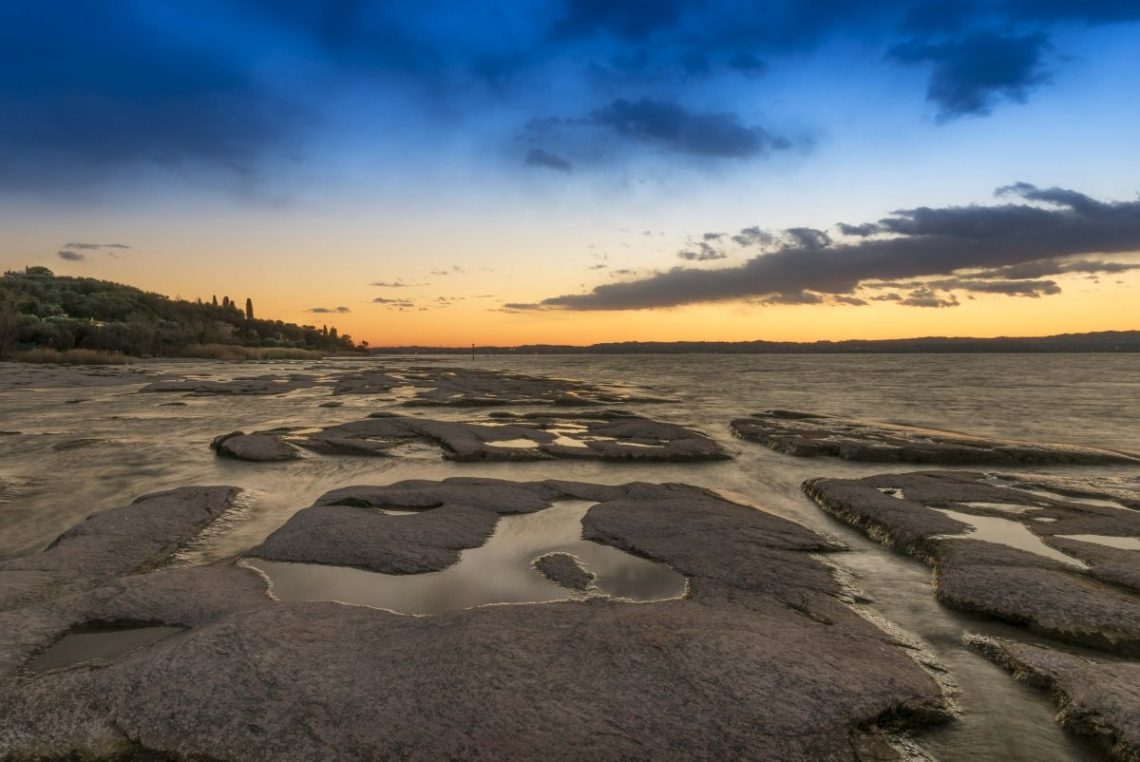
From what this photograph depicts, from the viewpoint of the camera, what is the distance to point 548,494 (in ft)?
25.1

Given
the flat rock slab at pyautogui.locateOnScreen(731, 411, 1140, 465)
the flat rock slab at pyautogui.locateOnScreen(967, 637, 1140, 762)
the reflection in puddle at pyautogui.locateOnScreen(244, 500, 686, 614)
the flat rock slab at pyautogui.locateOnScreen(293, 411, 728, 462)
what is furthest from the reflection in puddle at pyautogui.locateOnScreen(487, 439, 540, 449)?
the flat rock slab at pyautogui.locateOnScreen(967, 637, 1140, 762)

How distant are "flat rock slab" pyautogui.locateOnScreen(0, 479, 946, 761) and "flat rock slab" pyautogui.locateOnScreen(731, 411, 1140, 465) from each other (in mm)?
8131

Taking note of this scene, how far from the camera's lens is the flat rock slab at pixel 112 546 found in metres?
4.20

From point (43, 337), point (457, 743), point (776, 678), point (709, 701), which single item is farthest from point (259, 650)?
point (43, 337)

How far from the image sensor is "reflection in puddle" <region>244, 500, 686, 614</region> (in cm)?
429

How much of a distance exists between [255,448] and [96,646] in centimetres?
786

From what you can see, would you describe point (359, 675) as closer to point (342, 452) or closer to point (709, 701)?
point (709, 701)

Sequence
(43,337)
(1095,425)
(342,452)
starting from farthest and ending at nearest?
(43,337) < (1095,425) < (342,452)

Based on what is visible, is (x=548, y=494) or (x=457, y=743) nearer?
(x=457, y=743)

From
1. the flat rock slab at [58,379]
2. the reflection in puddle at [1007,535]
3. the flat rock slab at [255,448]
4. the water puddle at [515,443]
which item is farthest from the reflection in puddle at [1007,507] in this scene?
the flat rock slab at [58,379]

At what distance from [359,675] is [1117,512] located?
8.62 metres

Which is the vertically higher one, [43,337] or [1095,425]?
[43,337]

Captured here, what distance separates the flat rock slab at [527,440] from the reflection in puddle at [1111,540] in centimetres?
581

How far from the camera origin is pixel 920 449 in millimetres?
11289
